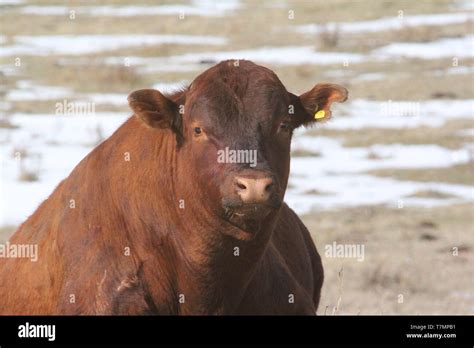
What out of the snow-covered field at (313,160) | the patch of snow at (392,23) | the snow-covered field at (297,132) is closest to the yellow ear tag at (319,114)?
the snow-covered field at (297,132)

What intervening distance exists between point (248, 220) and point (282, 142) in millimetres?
670

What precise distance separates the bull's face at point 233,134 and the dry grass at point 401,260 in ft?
24.8

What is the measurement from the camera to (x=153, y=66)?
133ft

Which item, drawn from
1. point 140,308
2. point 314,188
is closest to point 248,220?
point 140,308

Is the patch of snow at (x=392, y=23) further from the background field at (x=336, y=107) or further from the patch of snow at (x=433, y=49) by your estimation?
the patch of snow at (x=433, y=49)

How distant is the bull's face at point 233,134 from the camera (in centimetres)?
821

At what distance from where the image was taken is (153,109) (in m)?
8.94

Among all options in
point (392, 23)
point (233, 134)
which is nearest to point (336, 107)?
point (392, 23)

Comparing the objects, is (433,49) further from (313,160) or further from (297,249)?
(297,249)

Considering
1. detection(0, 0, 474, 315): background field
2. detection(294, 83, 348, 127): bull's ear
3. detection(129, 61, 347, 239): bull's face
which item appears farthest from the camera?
detection(0, 0, 474, 315): background field

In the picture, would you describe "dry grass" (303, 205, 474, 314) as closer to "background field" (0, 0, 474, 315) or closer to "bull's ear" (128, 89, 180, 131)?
"background field" (0, 0, 474, 315)

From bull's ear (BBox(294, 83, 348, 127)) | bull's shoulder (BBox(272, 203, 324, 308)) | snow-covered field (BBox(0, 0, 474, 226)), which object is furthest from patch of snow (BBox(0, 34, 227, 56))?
bull's ear (BBox(294, 83, 348, 127))

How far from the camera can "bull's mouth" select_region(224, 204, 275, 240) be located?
322 inches
